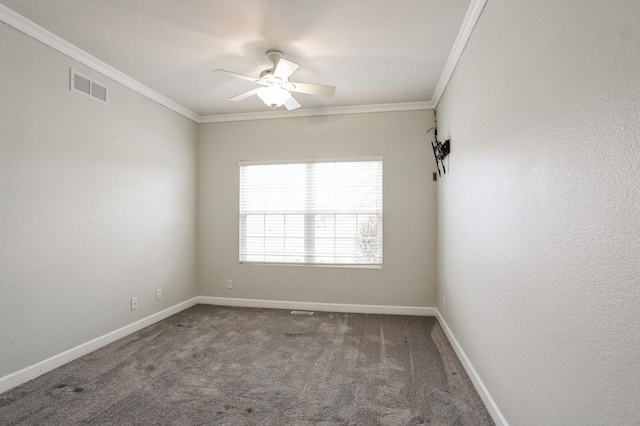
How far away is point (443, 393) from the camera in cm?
223

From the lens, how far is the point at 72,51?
2744mm

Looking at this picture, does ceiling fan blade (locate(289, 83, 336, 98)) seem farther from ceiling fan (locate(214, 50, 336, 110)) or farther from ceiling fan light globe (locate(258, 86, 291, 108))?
ceiling fan light globe (locate(258, 86, 291, 108))

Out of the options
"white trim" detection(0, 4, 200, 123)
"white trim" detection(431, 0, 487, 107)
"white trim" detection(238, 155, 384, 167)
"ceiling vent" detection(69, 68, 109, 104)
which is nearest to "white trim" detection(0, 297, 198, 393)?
"white trim" detection(238, 155, 384, 167)

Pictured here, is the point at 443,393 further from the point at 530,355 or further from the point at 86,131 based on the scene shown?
the point at 86,131

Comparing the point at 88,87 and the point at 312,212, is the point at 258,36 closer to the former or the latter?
the point at 88,87

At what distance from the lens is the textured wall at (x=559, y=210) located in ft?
2.95

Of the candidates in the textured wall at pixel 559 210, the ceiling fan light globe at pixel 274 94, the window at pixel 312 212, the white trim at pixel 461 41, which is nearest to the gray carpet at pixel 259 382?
the textured wall at pixel 559 210

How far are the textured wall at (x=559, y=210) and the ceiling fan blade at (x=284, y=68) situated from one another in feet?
4.54

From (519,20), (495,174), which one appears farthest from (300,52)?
(495,174)

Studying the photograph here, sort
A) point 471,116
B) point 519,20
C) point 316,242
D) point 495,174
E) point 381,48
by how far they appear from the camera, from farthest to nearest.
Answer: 1. point 316,242
2. point 381,48
3. point 471,116
4. point 495,174
5. point 519,20

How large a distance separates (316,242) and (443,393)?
2.45 metres

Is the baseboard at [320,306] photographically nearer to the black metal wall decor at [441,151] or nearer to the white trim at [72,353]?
the white trim at [72,353]

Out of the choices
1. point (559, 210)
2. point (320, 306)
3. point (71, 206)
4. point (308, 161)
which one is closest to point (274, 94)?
point (308, 161)

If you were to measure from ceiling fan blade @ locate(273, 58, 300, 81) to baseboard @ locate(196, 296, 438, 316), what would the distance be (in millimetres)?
2885
